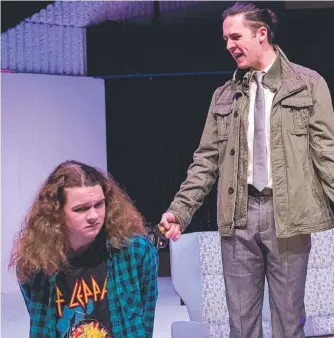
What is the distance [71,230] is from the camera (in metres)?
2.41

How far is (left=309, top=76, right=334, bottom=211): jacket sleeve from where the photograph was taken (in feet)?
8.64

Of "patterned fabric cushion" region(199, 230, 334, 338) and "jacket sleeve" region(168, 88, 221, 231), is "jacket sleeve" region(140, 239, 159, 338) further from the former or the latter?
"patterned fabric cushion" region(199, 230, 334, 338)

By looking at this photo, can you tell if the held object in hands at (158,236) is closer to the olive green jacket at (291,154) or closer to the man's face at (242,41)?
the olive green jacket at (291,154)

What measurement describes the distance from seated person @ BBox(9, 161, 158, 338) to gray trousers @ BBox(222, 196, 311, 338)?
0.41 metres

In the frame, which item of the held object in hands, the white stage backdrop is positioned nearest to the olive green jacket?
the held object in hands

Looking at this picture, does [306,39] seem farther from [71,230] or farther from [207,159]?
[71,230]

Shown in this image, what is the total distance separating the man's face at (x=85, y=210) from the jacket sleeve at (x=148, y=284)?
0.19 metres

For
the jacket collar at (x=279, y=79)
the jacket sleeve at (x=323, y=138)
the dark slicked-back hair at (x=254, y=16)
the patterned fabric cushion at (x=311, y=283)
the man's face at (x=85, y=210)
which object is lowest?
the patterned fabric cushion at (x=311, y=283)

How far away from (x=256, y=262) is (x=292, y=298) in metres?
0.18

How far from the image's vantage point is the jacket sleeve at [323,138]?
263cm

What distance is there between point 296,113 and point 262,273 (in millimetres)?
596

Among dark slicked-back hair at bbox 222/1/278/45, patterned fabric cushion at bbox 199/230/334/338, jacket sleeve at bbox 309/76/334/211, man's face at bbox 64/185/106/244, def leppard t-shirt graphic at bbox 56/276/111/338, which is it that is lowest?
patterned fabric cushion at bbox 199/230/334/338

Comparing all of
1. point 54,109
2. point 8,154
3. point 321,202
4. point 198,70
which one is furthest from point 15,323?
point 321,202

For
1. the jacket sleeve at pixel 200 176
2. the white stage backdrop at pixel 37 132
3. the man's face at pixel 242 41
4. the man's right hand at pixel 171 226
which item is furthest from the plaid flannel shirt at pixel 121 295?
the white stage backdrop at pixel 37 132
